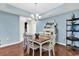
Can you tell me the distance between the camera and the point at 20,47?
7.38 feet

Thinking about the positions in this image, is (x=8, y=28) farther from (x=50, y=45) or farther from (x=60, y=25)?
(x=60, y=25)

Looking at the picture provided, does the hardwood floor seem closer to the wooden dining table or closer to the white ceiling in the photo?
the wooden dining table

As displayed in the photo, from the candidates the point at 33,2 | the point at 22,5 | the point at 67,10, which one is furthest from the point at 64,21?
the point at 22,5

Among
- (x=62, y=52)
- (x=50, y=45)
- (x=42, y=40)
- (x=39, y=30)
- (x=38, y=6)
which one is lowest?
(x=62, y=52)

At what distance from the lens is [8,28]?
2271 millimetres

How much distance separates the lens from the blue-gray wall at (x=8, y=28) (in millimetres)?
2197

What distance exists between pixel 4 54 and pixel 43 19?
3.63 ft

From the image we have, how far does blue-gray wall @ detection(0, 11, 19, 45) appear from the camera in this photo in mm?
2197

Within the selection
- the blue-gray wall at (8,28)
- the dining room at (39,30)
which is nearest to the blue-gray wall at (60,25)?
the dining room at (39,30)

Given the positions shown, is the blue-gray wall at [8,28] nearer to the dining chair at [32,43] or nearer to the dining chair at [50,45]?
the dining chair at [32,43]

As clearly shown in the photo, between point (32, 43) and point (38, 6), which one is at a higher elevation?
point (38, 6)

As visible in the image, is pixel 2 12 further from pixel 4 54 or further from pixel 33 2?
pixel 4 54

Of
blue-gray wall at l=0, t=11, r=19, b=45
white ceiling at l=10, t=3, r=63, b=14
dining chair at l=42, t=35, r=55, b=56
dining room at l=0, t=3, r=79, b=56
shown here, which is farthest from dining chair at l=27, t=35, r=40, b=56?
white ceiling at l=10, t=3, r=63, b=14

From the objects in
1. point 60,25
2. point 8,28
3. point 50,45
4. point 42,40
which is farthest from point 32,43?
point 60,25
